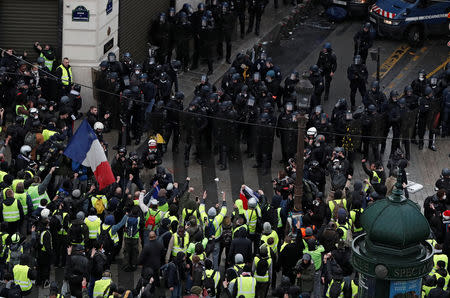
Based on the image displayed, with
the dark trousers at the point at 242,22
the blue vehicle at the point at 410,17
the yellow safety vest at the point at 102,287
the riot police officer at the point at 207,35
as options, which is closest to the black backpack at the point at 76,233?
the yellow safety vest at the point at 102,287

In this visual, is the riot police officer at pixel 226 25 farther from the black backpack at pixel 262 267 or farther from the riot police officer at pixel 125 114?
the black backpack at pixel 262 267

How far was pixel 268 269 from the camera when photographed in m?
19.6

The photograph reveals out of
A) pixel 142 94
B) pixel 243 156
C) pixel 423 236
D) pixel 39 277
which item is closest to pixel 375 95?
pixel 243 156

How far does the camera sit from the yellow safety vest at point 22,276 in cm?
1894

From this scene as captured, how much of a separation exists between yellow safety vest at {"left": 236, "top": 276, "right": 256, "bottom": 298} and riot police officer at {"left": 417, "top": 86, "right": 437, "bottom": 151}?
10.3 m

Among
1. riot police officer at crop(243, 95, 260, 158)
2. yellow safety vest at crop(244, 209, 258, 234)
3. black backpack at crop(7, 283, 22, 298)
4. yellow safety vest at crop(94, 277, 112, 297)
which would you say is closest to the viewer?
black backpack at crop(7, 283, 22, 298)

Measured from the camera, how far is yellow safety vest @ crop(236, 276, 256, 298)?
18.8 m

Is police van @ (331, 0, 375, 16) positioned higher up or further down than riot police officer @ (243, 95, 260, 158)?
higher up

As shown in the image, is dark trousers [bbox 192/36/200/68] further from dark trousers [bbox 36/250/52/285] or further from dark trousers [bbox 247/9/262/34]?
dark trousers [bbox 36/250/52/285]

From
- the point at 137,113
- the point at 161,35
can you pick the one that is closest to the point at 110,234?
the point at 137,113

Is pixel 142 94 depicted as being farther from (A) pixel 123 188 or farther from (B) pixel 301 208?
(B) pixel 301 208

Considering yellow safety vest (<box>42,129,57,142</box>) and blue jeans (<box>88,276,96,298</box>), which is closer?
blue jeans (<box>88,276,96,298</box>)

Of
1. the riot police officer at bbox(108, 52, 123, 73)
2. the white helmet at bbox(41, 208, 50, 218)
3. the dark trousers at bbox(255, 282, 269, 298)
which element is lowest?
the dark trousers at bbox(255, 282, 269, 298)

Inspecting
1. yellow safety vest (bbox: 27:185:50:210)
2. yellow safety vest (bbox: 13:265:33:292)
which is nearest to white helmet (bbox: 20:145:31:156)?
yellow safety vest (bbox: 27:185:50:210)
